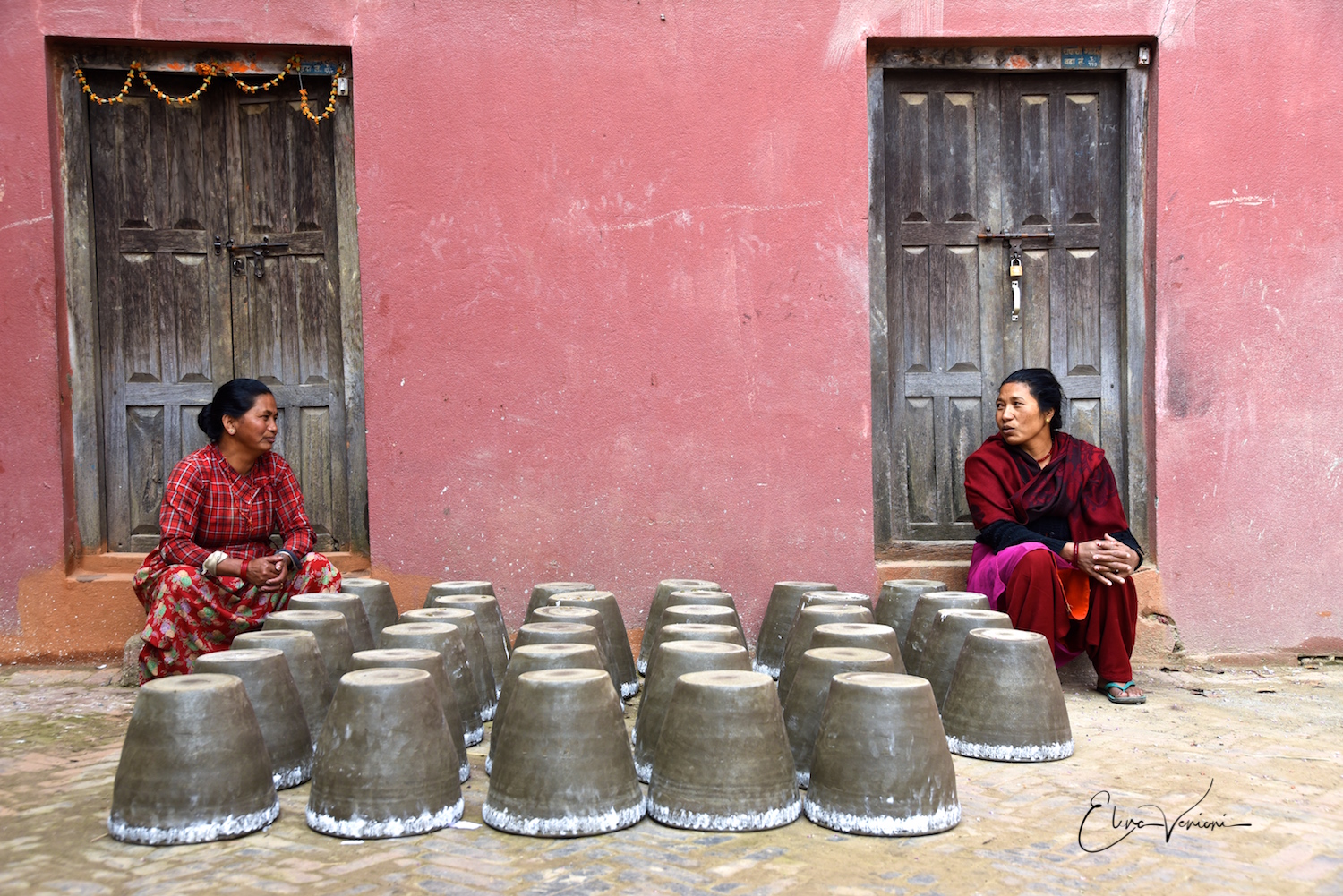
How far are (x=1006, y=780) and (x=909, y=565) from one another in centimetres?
170

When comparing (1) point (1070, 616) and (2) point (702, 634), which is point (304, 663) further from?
(1) point (1070, 616)

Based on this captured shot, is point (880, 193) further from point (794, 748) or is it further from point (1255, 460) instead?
point (794, 748)

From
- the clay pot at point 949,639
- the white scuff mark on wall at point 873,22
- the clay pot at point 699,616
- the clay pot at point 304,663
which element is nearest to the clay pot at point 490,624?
the clay pot at point 699,616

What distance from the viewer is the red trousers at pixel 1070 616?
4.10 metres

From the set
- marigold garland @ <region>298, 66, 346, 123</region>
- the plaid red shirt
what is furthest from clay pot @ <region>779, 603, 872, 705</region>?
marigold garland @ <region>298, 66, 346, 123</region>

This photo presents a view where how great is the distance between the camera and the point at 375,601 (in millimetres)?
4027

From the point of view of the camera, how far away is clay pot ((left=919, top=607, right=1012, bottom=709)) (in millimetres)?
3525

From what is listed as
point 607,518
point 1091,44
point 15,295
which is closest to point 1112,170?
point 1091,44

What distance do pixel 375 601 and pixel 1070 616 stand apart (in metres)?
2.55

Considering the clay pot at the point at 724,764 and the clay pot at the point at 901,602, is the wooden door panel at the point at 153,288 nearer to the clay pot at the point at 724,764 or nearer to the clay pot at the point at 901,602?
the clay pot at the point at 901,602

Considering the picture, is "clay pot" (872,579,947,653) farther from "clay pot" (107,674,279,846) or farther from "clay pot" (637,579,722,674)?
"clay pot" (107,674,279,846)

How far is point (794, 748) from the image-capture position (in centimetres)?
299

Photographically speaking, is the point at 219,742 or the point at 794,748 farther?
the point at 794,748

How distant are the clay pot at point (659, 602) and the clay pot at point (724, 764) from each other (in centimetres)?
130
